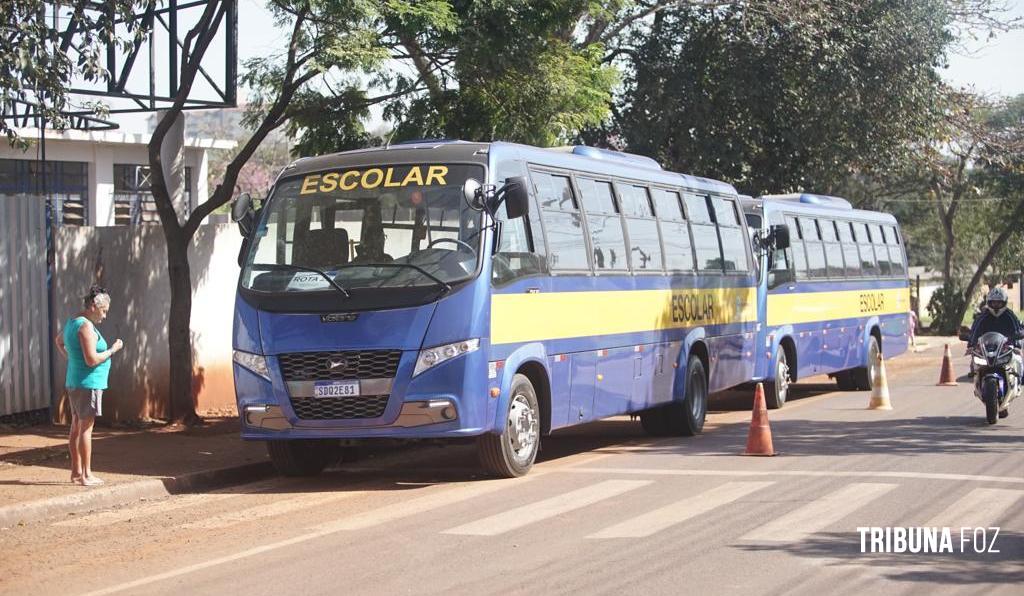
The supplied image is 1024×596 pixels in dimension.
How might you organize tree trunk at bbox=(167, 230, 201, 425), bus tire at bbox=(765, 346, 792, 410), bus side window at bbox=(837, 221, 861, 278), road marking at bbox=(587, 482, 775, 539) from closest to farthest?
1. road marking at bbox=(587, 482, 775, 539)
2. tree trunk at bbox=(167, 230, 201, 425)
3. bus tire at bbox=(765, 346, 792, 410)
4. bus side window at bbox=(837, 221, 861, 278)

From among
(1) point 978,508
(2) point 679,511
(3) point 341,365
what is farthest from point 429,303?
(1) point 978,508

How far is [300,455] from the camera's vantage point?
13.4 metres

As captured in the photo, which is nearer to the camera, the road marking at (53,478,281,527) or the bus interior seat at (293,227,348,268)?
the road marking at (53,478,281,527)

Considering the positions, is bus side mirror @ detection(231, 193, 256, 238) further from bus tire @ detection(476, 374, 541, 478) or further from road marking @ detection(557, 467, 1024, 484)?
road marking @ detection(557, 467, 1024, 484)

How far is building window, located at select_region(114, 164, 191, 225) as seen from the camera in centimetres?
3344

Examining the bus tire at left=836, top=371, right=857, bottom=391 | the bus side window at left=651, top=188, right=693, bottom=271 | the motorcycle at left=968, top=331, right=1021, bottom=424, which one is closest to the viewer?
the bus side window at left=651, top=188, right=693, bottom=271

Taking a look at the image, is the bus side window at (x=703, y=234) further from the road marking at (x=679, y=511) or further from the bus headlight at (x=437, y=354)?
the bus headlight at (x=437, y=354)

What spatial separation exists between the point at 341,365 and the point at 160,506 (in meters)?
1.94

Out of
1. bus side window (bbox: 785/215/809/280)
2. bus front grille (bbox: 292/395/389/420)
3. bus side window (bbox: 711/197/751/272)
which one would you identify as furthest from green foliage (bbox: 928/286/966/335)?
bus front grille (bbox: 292/395/389/420)

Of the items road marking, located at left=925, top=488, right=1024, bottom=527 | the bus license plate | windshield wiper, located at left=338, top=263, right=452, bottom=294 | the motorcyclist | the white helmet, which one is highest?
windshield wiper, located at left=338, top=263, right=452, bottom=294

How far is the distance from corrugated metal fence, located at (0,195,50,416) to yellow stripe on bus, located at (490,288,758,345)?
6533mm

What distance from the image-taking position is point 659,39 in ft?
95.2

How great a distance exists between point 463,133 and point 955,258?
55.1m

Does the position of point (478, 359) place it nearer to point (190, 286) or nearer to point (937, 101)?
point (190, 286)
